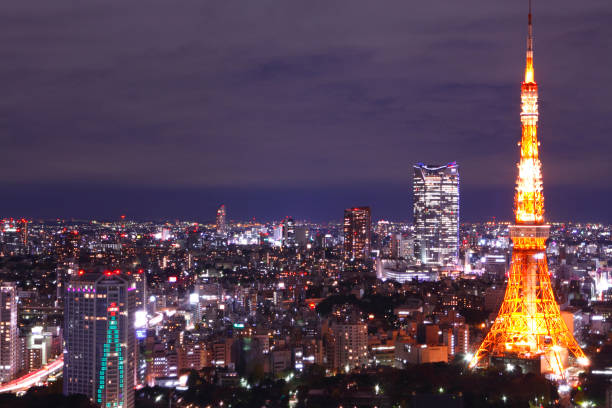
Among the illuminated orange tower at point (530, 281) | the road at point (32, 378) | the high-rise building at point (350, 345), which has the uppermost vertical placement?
the illuminated orange tower at point (530, 281)

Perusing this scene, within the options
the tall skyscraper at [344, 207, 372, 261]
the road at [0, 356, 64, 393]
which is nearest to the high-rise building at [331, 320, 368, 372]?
the road at [0, 356, 64, 393]

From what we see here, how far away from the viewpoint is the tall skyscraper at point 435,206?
46938mm

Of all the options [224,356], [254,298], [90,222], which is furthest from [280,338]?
[90,222]

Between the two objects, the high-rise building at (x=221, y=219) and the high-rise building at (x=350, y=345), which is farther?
the high-rise building at (x=221, y=219)

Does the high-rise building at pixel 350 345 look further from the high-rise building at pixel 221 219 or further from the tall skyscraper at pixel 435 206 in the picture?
the high-rise building at pixel 221 219

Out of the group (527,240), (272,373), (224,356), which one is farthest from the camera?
(224,356)

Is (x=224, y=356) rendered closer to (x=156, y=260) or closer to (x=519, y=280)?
(x=519, y=280)

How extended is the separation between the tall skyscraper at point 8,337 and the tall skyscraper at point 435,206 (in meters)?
31.2

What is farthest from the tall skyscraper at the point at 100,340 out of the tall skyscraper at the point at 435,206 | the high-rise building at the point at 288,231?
the high-rise building at the point at 288,231

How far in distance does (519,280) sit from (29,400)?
26.0ft

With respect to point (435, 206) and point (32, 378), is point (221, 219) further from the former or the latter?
point (32, 378)

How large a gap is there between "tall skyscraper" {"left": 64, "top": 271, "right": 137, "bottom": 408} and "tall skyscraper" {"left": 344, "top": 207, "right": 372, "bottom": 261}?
35.0 m

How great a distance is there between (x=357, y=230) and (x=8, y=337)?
32.9m

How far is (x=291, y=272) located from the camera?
37719mm
